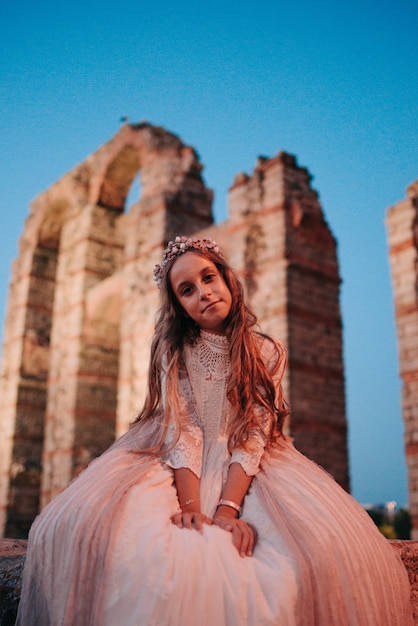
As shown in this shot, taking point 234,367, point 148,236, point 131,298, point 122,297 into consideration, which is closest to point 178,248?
point 234,367

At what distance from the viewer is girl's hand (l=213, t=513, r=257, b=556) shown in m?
1.62

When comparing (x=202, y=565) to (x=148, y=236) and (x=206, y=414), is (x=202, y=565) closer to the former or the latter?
(x=206, y=414)

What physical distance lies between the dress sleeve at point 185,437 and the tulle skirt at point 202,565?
0.44 ft

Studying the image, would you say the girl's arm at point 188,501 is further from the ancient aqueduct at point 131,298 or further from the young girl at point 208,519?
the ancient aqueduct at point 131,298

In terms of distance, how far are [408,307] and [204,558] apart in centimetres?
555

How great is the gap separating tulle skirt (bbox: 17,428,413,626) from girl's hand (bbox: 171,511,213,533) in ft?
0.10

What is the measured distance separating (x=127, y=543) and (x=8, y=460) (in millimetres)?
10881

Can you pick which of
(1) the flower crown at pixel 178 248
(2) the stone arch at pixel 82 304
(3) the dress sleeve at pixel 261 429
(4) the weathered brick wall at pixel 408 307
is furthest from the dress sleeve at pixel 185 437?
(2) the stone arch at pixel 82 304

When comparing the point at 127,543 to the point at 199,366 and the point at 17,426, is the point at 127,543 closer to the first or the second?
the point at 199,366

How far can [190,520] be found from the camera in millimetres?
1678

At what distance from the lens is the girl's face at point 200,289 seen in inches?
86.7

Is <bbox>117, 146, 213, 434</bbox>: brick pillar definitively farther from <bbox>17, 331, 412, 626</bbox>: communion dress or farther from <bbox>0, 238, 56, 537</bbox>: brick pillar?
<bbox>17, 331, 412, 626</bbox>: communion dress

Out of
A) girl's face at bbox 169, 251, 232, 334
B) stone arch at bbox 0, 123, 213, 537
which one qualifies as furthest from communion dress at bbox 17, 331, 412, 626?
stone arch at bbox 0, 123, 213, 537

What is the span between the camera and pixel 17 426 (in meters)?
11.8
